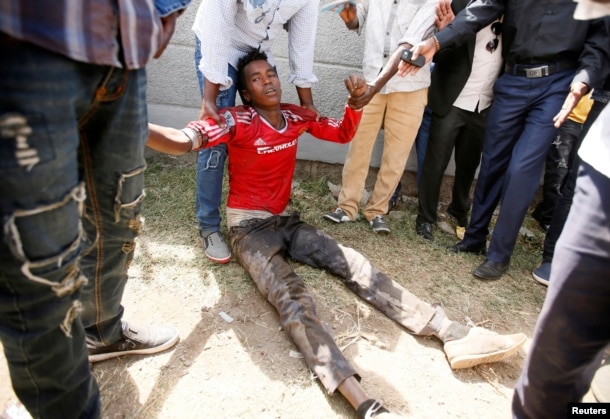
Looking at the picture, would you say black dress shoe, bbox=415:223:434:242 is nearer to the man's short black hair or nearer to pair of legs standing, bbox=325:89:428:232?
pair of legs standing, bbox=325:89:428:232

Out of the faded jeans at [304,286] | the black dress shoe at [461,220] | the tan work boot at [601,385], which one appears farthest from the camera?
the black dress shoe at [461,220]

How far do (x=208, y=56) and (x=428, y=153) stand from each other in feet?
5.57

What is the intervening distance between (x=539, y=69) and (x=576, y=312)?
6.15ft

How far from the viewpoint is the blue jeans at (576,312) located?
117cm

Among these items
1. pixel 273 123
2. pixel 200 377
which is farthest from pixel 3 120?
pixel 273 123

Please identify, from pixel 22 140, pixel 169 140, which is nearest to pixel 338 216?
pixel 169 140

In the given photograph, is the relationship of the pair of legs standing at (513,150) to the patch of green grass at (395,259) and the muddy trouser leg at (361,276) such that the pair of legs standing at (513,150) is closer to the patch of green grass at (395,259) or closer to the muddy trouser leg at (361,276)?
the patch of green grass at (395,259)

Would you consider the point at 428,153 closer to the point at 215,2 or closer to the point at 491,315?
the point at 491,315

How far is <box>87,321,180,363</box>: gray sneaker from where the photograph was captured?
6.17 feet

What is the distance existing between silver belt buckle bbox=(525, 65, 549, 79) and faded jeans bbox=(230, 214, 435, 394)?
4.87 feet

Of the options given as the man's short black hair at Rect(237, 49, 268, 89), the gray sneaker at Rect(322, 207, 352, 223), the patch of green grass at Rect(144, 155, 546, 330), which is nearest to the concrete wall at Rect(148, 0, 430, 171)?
the patch of green grass at Rect(144, 155, 546, 330)

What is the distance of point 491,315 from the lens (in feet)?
8.39

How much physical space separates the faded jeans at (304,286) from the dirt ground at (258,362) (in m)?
0.09

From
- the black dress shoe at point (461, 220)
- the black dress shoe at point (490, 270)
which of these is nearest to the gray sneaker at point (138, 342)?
the black dress shoe at point (490, 270)
